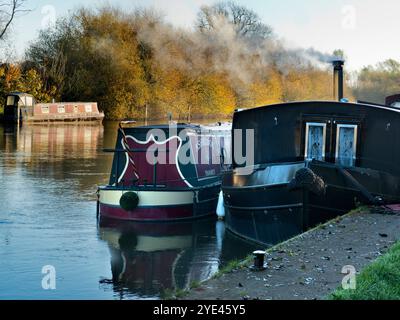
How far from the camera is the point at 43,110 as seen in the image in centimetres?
4931

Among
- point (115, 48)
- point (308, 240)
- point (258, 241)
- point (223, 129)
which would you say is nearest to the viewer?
point (308, 240)

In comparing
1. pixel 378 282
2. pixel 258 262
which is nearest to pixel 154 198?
pixel 258 262

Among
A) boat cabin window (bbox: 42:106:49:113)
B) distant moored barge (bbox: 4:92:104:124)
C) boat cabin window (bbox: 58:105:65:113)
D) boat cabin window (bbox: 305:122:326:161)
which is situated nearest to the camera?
boat cabin window (bbox: 305:122:326:161)

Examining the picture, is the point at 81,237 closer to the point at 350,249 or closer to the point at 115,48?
the point at 350,249

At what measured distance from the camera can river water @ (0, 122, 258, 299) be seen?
31.9 feet

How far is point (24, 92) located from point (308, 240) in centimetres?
4307

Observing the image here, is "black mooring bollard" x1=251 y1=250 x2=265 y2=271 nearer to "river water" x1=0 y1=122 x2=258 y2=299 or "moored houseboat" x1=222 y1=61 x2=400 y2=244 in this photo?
"river water" x1=0 y1=122 x2=258 y2=299

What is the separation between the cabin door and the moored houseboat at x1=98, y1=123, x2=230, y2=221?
3.27 m

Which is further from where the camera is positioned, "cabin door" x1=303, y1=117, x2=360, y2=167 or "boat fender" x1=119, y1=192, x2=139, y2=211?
"boat fender" x1=119, y1=192, x2=139, y2=211

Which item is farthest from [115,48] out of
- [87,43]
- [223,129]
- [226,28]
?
[223,129]

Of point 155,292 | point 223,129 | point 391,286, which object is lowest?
point 155,292

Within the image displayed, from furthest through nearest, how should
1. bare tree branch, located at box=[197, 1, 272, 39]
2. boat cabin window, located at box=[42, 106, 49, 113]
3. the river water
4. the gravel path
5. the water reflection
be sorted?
boat cabin window, located at box=[42, 106, 49, 113] < bare tree branch, located at box=[197, 1, 272, 39] < the water reflection < the river water < the gravel path

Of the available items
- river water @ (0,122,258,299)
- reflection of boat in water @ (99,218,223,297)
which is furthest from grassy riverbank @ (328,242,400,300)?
reflection of boat in water @ (99,218,223,297)

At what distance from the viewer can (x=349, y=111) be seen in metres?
12.3
